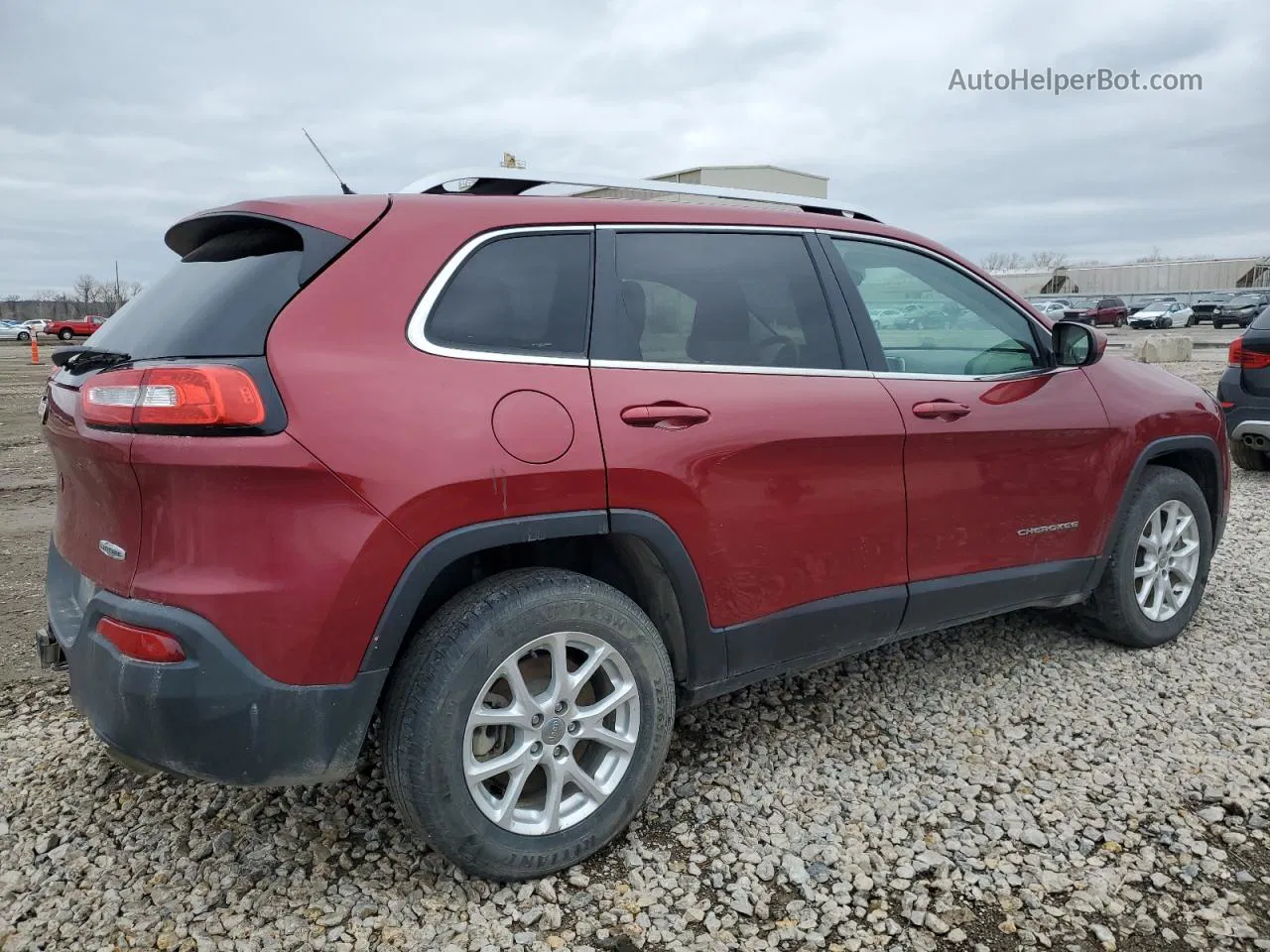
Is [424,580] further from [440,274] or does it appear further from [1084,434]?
[1084,434]

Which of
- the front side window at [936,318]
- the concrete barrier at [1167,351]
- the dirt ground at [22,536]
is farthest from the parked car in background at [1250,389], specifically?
the concrete barrier at [1167,351]

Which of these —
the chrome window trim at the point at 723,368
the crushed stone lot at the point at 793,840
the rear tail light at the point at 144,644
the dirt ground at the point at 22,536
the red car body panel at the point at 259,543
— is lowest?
the crushed stone lot at the point at 793,840

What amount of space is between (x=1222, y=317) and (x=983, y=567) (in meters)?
48.3

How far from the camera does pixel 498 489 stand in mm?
2246

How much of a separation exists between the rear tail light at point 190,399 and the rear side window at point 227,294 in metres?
0.08

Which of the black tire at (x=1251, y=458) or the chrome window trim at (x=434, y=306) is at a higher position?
the chrome window trim at (x=434, y=306)

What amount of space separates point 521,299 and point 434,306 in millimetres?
252

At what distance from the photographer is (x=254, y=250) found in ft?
7.68

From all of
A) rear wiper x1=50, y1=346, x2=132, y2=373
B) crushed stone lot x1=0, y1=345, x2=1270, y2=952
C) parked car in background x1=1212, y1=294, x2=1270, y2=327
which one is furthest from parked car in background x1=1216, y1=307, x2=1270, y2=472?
parked car in background x1=1212, y1=294, x2=1270, y2=327

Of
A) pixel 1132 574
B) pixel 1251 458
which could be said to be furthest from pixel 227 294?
pixel 1251 458

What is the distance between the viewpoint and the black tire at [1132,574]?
3.82 m

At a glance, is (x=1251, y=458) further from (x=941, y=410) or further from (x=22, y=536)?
(x=22, y=536)

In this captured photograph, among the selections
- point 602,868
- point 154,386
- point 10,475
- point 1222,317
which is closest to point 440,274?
point 154,386

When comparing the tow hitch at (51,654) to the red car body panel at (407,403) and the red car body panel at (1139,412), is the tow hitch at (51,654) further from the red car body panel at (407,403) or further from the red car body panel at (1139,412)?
the red car body panel at (1139,412)
